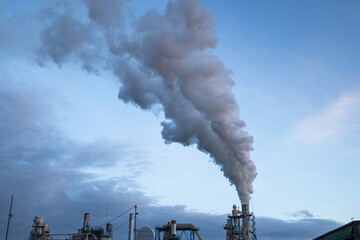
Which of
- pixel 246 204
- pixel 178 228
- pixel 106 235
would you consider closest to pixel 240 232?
pixel 246 204

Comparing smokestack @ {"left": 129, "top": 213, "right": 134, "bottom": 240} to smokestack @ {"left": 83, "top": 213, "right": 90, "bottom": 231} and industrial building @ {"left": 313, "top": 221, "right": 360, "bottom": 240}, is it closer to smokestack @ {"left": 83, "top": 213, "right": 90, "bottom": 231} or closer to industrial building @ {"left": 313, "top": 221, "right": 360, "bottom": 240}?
smokestack @ {"left": 83, "top": 213, "right": 90, "bottom": 231}

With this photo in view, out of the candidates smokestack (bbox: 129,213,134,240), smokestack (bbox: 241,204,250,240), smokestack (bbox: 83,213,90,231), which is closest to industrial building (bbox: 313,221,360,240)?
smokestack (bbox: 241,204,250,240)

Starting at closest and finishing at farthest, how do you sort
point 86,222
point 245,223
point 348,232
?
point 348,232 → point 245,223 → point 86,222

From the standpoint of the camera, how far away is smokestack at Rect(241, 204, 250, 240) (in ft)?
253

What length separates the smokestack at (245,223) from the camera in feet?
253

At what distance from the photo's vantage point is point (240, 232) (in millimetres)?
79500

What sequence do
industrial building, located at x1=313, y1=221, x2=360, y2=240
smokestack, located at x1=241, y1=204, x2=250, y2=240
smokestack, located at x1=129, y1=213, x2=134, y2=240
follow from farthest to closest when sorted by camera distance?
smokestack, located at x1=241, y1=204, x2=250, y2=240
smokestack, located at x1=129, y1=213, x2=134, y2=240
industrial building, located at x1=313, y1=221, x2=360, y2=240

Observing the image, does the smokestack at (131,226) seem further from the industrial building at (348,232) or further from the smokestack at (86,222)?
the industrial building at (348,232)

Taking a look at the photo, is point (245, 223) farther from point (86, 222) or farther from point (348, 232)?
point (348, 232)

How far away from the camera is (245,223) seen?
79000 millimetres

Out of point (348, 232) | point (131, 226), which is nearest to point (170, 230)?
point (131, 226)

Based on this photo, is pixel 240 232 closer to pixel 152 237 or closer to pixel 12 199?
pixel 152 237

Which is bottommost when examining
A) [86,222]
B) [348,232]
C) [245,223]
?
[348,232]

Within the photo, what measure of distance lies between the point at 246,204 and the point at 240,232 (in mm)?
7095
